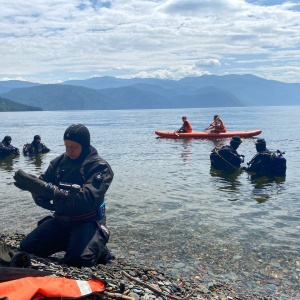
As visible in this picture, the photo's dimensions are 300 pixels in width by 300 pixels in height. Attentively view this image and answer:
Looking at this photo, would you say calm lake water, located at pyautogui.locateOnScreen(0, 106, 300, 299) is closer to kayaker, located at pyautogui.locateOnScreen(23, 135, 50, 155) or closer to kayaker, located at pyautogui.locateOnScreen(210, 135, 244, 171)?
kayaker, located at pyautogui.locateOnScreen(210, 135, 244, 171)

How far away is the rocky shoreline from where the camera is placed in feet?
18.6

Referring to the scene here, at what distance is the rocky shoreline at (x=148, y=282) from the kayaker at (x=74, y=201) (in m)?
0.29

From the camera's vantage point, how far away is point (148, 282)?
21.7ft

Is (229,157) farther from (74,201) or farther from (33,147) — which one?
(33,147)

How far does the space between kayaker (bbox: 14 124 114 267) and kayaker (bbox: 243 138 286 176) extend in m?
11.7

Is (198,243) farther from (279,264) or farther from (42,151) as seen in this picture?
(42,151)

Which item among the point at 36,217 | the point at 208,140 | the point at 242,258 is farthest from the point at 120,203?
the point at 208,140

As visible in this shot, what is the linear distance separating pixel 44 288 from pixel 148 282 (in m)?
2.33

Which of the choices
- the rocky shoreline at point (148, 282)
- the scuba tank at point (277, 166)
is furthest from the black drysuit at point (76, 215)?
the scuba tank at point (277, 166)

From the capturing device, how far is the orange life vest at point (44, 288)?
4.65m

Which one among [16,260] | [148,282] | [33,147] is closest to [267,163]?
[148,282]

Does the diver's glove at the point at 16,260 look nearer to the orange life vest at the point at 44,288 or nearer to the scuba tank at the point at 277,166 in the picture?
the orange life vest at the point at 44,288

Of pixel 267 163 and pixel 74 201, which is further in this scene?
pixel 267 163

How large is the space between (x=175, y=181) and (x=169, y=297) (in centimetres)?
1202
